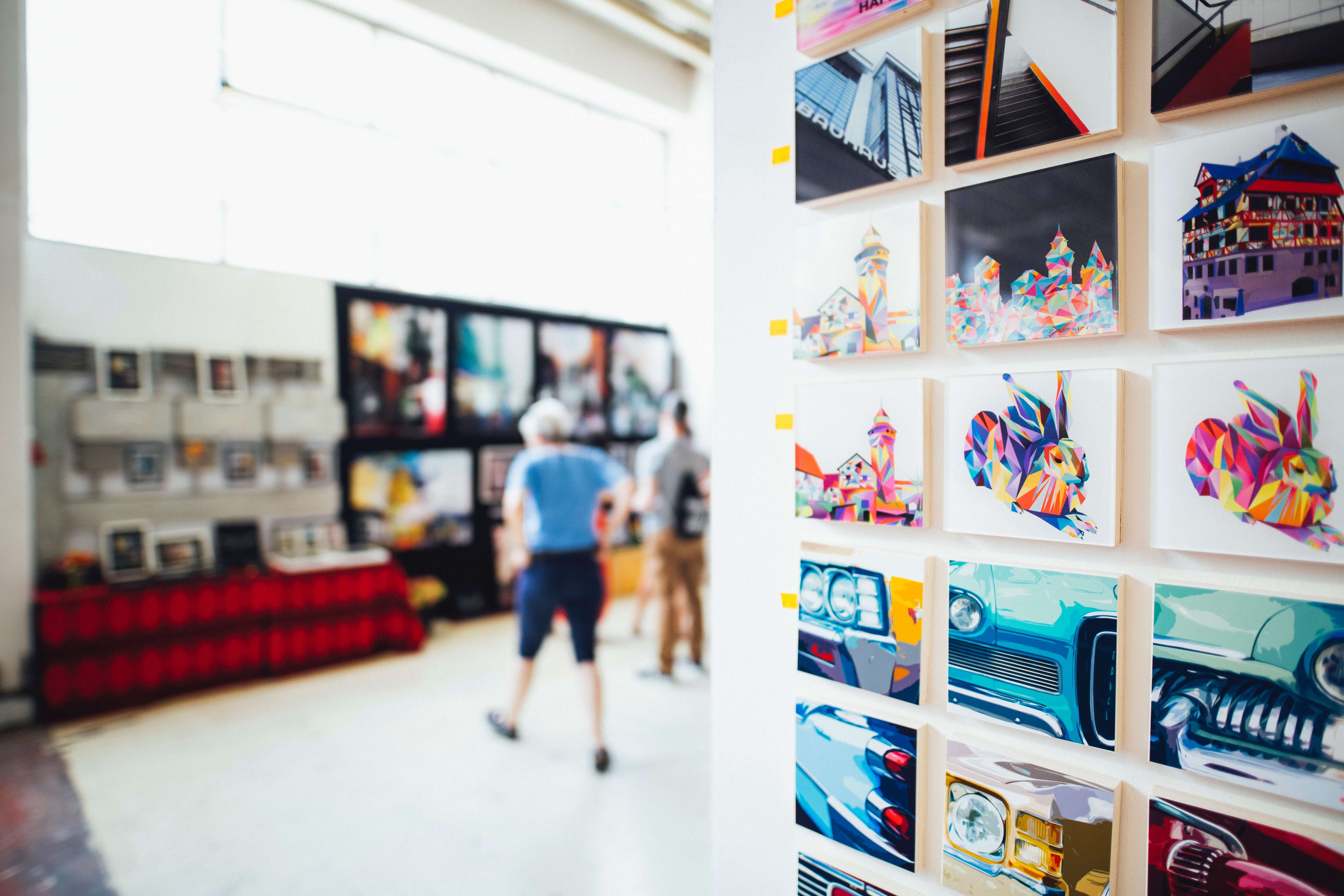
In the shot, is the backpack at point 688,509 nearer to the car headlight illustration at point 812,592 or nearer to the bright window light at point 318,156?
the car headlight illustration at point 812,592

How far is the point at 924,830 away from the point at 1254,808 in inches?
22.2

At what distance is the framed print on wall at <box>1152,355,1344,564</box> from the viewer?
982 mm

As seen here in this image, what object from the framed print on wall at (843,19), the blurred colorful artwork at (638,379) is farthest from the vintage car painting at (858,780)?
the blurred colorful artwork at (638,379)

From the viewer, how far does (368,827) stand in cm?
275

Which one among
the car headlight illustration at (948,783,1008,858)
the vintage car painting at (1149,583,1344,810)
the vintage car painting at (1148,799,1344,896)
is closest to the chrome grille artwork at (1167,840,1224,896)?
the vintage car painting at (1148,799,1344,896)

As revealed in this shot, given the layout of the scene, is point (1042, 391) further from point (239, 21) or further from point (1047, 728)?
point (239, 21)

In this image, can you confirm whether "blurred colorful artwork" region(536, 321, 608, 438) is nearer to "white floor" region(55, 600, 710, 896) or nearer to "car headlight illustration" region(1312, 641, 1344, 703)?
"white floor" region(55, 600, 710, 896)

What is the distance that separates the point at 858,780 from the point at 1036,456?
0.80 m

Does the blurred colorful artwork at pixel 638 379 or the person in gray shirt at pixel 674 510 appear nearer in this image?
the person in gray shirt at pixel 674 510

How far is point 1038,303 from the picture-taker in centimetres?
121

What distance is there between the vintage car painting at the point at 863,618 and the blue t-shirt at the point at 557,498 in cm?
183

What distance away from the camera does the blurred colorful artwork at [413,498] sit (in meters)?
5.43

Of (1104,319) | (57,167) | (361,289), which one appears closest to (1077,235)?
(1104,319)

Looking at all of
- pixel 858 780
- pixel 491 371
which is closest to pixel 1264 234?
pixel 858 780
